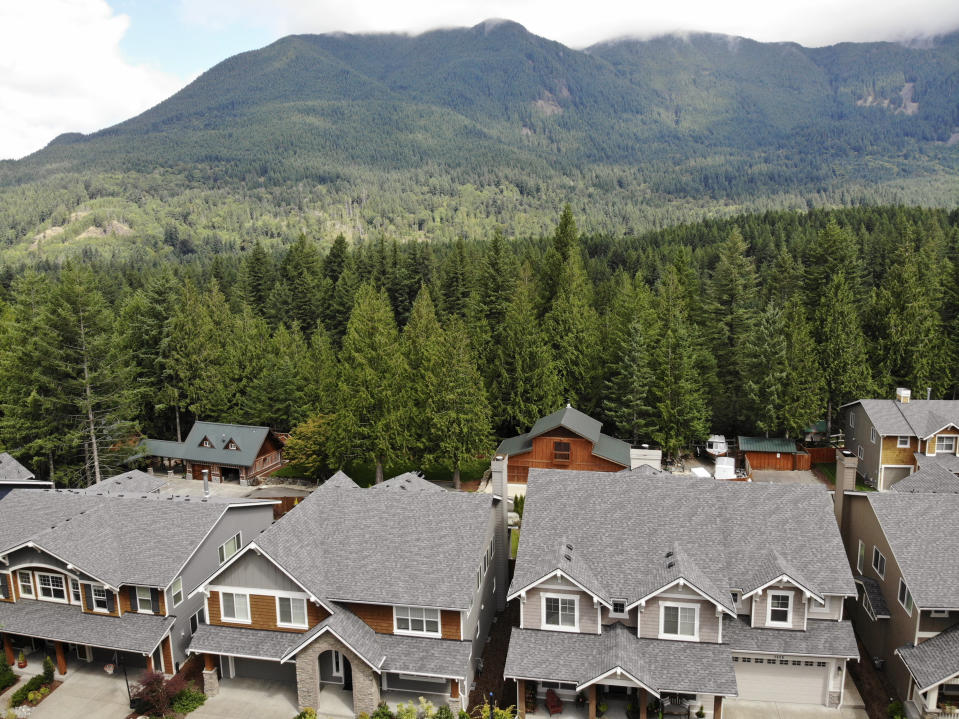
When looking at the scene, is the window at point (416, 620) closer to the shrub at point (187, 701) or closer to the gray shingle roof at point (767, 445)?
the shrub at point (187, 701)

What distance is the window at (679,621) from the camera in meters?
26.2

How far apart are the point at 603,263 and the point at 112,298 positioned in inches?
2997

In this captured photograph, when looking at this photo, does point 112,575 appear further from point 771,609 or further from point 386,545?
point 771,609

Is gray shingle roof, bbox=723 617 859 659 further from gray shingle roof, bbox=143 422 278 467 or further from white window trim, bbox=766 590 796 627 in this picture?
gray shingle roof, bbox=143 422 278 467

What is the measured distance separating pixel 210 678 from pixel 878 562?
94.5 ft

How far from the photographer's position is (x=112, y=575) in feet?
96.3

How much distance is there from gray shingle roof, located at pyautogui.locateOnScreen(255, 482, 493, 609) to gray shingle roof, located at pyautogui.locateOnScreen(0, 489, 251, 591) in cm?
512

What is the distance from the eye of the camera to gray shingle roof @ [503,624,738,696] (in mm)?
24625

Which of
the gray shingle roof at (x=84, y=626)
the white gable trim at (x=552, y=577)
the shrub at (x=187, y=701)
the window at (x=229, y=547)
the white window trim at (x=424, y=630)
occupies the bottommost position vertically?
the shrub at (x=187, y=701)

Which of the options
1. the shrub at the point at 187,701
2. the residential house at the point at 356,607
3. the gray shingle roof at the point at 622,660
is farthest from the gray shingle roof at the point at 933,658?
the shrub at the point at 187,701

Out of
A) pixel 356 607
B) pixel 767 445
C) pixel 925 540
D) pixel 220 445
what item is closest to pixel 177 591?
pixel 356 607

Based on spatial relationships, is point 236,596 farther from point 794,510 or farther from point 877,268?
point 877,268

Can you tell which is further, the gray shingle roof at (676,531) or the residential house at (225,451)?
the residential house at (225,451)

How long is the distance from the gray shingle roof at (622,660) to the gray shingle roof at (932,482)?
57.4 ft
